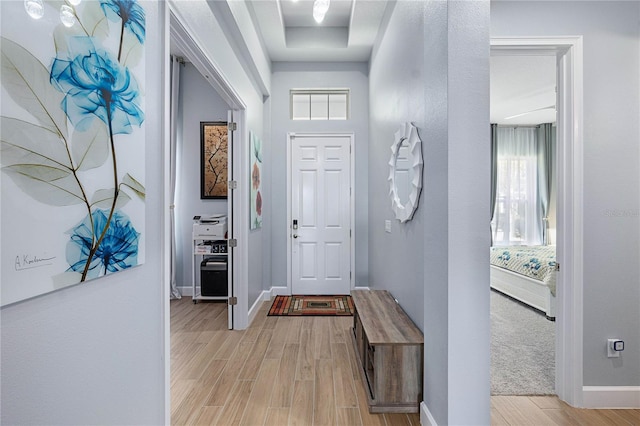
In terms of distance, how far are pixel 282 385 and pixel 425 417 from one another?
1.01 meters

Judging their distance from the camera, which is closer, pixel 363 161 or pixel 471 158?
pixel 471 158

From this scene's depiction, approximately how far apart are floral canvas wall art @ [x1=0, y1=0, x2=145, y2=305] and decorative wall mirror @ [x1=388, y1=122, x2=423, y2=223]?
156 centimetres

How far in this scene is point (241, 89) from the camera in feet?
10.8

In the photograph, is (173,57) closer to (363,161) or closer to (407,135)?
(363,161)

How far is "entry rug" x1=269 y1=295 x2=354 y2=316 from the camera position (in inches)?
156

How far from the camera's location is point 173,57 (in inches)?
181

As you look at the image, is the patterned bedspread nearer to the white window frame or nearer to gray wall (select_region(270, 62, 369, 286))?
gray wall (select_region(270, 62, 369, 286))

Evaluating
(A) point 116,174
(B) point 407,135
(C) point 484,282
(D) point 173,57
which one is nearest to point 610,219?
(C) point 484,282

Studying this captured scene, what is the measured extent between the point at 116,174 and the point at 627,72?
301 centimetres

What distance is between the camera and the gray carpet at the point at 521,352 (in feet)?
7.76

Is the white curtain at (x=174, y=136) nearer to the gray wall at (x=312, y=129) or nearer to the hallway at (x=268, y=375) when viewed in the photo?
the hallway at (x=268, y=375)

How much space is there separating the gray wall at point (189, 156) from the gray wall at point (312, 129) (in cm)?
83

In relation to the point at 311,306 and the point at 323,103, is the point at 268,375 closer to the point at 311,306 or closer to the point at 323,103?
the point at 311,306

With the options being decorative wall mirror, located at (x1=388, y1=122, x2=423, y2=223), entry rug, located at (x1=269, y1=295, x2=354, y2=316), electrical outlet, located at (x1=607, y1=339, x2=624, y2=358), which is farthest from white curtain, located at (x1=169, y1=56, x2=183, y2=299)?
electrical outlet, located at (x1=607, y1=339, x2=624, y2=358)
